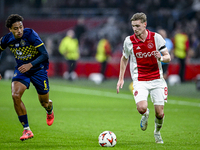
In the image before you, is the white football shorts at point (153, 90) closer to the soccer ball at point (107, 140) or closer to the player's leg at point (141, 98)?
the player's leg at point (141, 98)

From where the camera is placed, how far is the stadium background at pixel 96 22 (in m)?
21.5

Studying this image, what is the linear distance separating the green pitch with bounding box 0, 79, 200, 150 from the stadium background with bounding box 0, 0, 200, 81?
8239 millimetres

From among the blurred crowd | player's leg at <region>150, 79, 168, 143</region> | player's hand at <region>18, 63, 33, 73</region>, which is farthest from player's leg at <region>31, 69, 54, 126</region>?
the blurred crowd

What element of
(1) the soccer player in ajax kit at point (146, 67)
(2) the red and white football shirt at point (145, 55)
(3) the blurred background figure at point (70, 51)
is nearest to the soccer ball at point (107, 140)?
(1) the soccer player in ajax kit at point (146, 67)

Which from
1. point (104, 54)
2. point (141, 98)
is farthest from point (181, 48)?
point (141, 98)

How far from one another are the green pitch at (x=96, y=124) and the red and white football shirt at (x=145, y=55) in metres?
1.09

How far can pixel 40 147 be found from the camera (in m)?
5.58

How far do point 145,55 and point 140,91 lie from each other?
1.94 ft

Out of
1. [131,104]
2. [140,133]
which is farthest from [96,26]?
[140,133]

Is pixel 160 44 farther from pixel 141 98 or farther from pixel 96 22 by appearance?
pixel 96 22

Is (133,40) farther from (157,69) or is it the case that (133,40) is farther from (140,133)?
(140,133)

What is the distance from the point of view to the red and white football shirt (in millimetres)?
6031

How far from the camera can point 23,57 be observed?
20.9 feet

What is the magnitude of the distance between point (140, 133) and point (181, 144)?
3.86 feet
